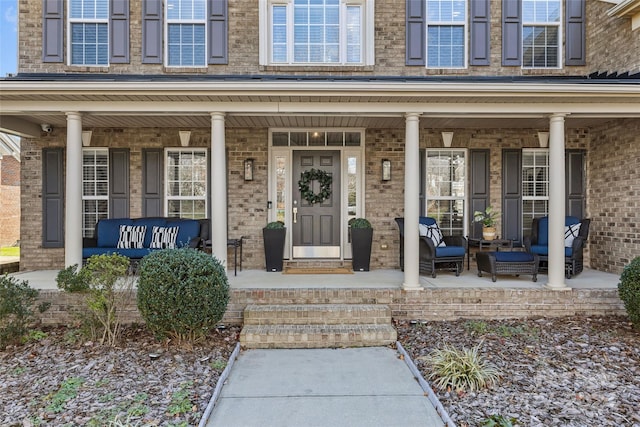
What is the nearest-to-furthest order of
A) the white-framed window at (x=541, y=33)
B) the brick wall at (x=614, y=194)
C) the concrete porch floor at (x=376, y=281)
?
the concrete porch floor at (x=376, y=281)
the brick wall at (x=614, y=194)
the white-framed window at (x=541, y=33)

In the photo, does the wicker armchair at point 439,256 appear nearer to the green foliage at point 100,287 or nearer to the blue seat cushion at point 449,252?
the blue seat cushion at point 449,252

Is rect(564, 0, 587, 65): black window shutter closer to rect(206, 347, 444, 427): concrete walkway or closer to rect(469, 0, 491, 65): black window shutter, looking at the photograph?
rect(469, 0, 491, 65): black window shutter

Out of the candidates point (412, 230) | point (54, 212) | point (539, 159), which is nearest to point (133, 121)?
point (54, 212)

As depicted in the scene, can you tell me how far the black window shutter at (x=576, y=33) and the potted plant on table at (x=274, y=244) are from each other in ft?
19.9

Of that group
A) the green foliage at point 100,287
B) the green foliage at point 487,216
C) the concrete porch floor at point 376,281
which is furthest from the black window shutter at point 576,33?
the green foliage at point 100,287

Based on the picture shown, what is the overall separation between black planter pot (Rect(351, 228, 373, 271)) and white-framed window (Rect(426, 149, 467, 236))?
1.37 meters

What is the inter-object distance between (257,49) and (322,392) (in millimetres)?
5957

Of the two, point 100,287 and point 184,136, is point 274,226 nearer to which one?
point 184,136

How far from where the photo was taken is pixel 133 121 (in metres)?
6.45

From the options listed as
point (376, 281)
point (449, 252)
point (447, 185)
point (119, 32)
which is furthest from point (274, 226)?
point (119, 32)

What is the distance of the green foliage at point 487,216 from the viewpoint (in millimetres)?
6766

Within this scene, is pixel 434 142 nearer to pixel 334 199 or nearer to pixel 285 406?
pixel 334 199

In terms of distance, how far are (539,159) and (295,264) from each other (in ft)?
15.9

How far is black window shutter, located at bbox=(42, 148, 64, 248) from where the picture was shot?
694cm
